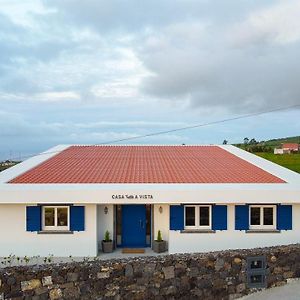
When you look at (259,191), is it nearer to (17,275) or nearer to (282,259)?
(282,259)

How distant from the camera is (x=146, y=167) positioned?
2028cm

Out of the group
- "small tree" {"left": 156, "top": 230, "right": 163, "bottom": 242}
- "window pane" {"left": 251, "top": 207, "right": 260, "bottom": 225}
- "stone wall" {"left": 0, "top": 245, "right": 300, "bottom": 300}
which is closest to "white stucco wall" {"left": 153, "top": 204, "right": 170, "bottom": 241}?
"small tree" {"left": 156, "top": 230, "right": 163, "bottom": 242}

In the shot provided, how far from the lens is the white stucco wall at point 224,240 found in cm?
1609

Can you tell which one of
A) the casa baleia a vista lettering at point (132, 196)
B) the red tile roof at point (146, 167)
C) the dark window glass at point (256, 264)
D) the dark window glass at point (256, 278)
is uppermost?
the red tile roof at point (146, 167)

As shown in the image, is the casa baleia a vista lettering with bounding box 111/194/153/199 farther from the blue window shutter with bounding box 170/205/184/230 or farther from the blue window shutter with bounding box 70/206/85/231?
the blue window shutter with bounding box 70/206/85/231

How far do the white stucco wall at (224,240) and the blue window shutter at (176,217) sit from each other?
0.21m

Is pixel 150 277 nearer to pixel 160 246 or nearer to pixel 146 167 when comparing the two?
pixel 160 246

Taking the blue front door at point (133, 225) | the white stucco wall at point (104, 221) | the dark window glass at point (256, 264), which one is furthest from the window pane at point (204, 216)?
the dark window glass at point (256, 264)

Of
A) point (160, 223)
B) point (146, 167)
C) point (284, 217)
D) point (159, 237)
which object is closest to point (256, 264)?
point (284, 217)

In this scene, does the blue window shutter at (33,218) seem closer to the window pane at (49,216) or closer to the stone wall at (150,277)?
the window pane at (49,216)

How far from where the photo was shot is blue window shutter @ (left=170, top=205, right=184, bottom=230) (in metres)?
16.1

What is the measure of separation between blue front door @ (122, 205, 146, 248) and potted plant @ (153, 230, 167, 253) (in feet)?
2.89

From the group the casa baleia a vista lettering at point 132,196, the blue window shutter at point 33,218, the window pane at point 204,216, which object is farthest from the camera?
the window pane at point 204,216

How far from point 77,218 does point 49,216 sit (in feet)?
3.28
